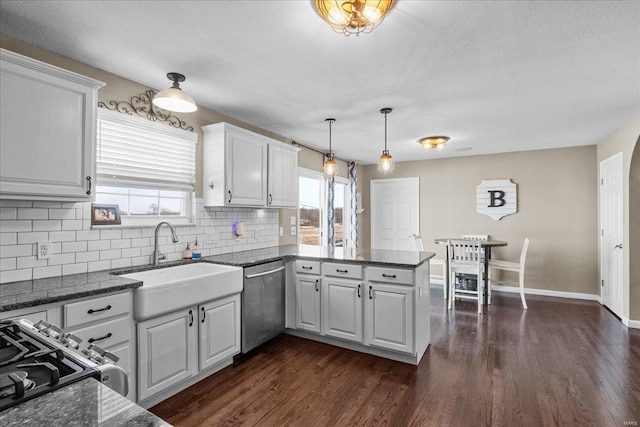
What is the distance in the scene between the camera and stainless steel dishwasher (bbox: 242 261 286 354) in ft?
9.80

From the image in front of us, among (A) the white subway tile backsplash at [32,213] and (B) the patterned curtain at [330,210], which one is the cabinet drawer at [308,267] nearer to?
(A) the white subway tile backsplash at [32,213]

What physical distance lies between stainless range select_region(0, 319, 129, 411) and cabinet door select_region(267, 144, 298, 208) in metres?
2.82

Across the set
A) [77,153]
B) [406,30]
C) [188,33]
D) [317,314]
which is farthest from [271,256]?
[406,30]

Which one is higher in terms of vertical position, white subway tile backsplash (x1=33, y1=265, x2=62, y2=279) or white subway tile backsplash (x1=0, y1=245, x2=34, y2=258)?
white subway tile backsplash (x1=0, y1=245, x2=34, y2=258)

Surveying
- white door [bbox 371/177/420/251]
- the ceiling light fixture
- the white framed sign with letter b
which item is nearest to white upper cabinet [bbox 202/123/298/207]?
the ceiling light fixture

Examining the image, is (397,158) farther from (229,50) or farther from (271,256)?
(229,50)

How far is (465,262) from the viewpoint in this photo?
4.70m

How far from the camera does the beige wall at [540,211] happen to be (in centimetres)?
514

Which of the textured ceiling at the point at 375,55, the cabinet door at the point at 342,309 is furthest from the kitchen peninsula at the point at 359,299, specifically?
the textured ceiling at the point at 375,55

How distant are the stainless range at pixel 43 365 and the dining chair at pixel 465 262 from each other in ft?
14.9

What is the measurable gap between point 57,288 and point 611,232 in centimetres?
596

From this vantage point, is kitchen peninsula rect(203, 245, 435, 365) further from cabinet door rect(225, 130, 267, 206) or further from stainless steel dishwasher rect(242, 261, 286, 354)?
cabinet door rect(225, 130, 267, 206)

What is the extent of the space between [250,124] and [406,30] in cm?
244

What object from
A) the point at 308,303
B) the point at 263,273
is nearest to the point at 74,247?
the point at 263,273
